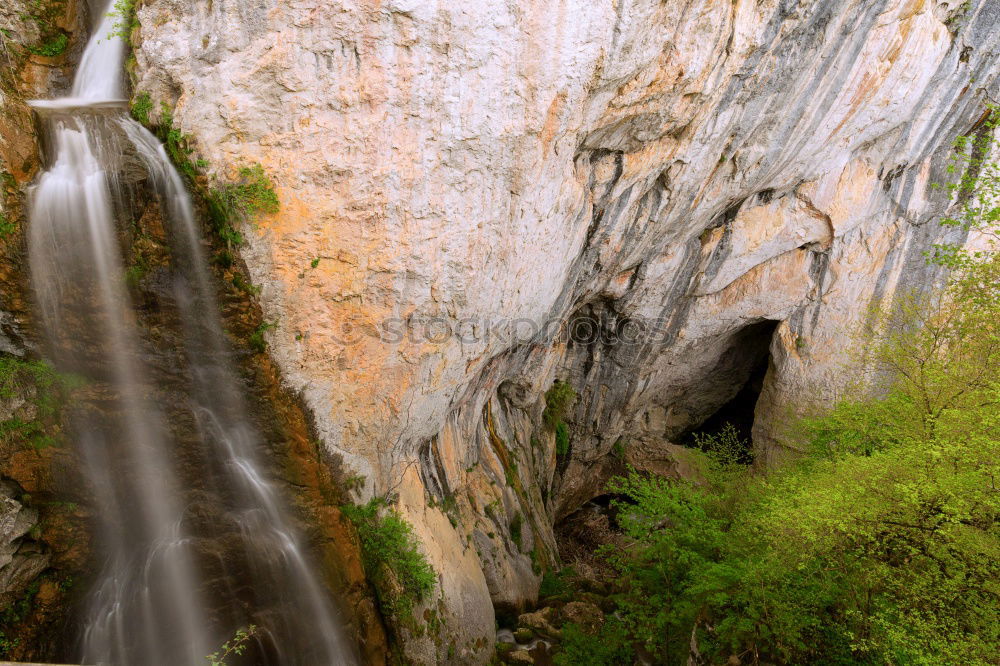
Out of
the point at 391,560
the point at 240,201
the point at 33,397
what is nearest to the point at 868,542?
the point at 391,560

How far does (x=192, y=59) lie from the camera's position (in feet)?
21.7

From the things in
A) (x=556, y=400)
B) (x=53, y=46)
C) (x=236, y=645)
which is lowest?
(x=556, y=400)

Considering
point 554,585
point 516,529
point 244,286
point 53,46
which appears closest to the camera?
point 244,286

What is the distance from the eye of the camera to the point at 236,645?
6.60m

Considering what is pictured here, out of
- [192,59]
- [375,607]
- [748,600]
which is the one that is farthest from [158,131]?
[748,600]

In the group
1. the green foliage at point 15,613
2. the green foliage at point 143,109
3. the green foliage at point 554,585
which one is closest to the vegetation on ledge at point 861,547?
the green foliage at point 554,585

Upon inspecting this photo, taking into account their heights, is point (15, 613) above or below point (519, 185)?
below

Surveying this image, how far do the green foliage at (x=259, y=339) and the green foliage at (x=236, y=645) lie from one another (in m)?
3.29

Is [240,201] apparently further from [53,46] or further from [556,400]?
[556,400]

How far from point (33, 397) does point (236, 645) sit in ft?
11.8

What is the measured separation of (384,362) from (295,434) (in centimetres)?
149

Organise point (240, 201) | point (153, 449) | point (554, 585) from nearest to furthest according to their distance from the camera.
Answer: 1. point (153, 449)
2. point (240, 201)
3. point (554, 585)

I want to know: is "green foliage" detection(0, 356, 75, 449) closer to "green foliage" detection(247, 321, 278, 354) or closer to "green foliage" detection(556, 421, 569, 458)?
"green foliage" detection(247, 321, 278, 354)

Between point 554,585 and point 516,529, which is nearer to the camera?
point 516,529
